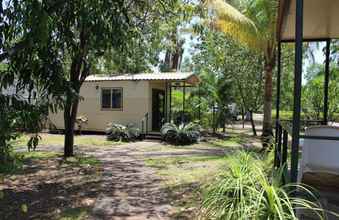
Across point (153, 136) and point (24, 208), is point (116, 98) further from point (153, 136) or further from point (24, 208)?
point (24, 208)

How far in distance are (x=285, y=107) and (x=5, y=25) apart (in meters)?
24.4

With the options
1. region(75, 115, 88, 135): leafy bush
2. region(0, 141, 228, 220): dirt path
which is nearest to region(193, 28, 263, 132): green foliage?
region(75, 115, 88, 135): leafy bush

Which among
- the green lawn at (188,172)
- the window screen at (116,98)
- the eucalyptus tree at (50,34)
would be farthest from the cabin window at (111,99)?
the eucalyptus tree at (50,34)

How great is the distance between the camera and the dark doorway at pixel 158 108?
20250 mm

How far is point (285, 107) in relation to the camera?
2686 centimetres

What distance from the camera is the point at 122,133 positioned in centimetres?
1791

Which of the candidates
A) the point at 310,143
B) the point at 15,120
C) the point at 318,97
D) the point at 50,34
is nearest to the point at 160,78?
the point at 318,97

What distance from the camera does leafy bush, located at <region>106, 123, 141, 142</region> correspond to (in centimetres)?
1782

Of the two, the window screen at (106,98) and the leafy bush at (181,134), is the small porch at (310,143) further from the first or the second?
the window screen at (106,98)

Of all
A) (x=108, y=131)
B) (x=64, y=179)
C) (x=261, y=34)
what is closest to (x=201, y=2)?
(x=261, y=34)

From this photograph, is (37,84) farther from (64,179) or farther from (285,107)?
(285,107)

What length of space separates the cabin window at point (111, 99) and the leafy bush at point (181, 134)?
3744 mm

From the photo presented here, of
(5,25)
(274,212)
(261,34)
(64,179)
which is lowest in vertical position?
(64,179)

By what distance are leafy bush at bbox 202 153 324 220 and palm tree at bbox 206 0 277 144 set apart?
7937 millimetres
